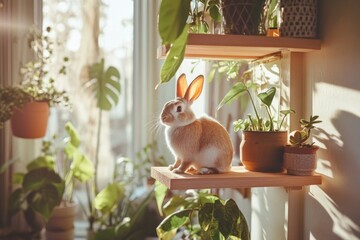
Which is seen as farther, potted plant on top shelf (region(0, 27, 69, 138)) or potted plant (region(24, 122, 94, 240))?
potted plant (region(24, 122, 94, 240))

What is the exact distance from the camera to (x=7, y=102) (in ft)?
7.02

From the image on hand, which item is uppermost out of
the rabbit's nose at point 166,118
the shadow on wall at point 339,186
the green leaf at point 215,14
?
the green leaf at point 215,14

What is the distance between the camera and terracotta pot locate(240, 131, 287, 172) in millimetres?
1088

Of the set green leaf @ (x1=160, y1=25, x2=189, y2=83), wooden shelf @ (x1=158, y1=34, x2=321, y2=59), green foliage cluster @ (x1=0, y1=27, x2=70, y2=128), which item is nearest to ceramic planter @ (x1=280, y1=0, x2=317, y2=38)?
wooden shelf @ (x1=158, y1=34, x2=321, y2=59)

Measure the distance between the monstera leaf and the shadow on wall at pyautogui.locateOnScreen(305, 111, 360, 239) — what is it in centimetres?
168

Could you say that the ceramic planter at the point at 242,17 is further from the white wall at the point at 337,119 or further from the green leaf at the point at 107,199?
the green leaf at the point at 107,199

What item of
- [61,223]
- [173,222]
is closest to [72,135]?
[61,223]

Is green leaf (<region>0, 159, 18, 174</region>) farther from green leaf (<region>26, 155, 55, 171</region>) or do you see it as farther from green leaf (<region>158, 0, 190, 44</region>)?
green leaf (<region>158, 0, 190, 44</region>)

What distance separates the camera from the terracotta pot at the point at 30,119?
217 cm

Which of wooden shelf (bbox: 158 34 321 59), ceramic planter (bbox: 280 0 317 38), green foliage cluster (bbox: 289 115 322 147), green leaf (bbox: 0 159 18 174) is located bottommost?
green leaf (bbox: 0 159 18 174)

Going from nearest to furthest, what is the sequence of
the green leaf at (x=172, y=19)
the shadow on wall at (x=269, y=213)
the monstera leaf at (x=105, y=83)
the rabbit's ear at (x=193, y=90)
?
the green leaf at (x=172, y=19), the rabbit's ear at (x=193, y=90), the shadow on wall at (x=269, y=213), the monstera leaf at (x=105, y=83)

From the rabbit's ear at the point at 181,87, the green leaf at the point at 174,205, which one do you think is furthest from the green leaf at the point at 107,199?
the rabbit's ear at the point at 181,87

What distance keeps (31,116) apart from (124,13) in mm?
917

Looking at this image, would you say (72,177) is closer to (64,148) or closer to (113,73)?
(64,148)
